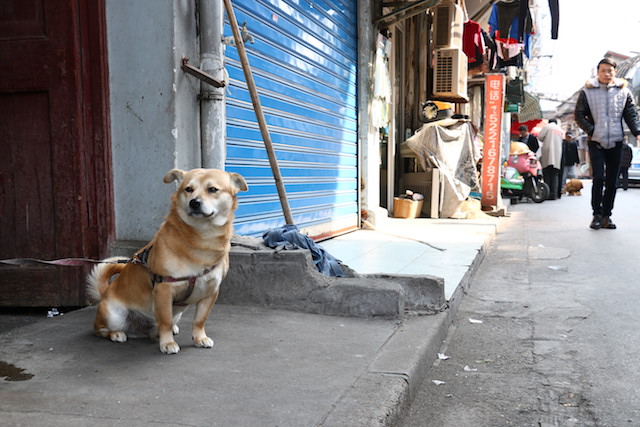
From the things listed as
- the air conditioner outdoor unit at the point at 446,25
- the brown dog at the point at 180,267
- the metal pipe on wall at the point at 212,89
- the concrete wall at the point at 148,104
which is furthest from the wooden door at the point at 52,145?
the air conditioner outdoor unit at the point at 446,25

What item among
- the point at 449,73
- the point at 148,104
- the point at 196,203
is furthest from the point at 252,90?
the point at 449,73

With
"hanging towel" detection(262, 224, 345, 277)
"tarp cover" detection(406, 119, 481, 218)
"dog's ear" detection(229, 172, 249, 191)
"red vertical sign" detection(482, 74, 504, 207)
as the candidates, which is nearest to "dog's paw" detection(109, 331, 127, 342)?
"dog's ear" detection(229, 172, 249, 191)

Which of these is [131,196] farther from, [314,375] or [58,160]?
[314,375]

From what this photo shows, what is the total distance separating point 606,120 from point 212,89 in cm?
639

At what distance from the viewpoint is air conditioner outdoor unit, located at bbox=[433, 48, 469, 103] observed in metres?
11.0

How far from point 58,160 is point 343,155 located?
419 cm

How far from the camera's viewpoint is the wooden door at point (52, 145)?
371 cm

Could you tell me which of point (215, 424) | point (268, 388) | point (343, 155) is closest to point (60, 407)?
point (215, 424)

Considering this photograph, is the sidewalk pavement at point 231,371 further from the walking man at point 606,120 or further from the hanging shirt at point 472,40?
the hanging shirt at point 472,40

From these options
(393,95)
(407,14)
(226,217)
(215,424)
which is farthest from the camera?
(393,95)

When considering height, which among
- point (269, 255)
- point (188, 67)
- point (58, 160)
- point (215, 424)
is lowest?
point (215, 424)

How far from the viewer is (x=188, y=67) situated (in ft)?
12.1

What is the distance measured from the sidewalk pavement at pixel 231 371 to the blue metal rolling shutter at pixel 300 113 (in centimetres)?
151

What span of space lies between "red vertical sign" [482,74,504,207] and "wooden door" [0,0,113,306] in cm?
886
